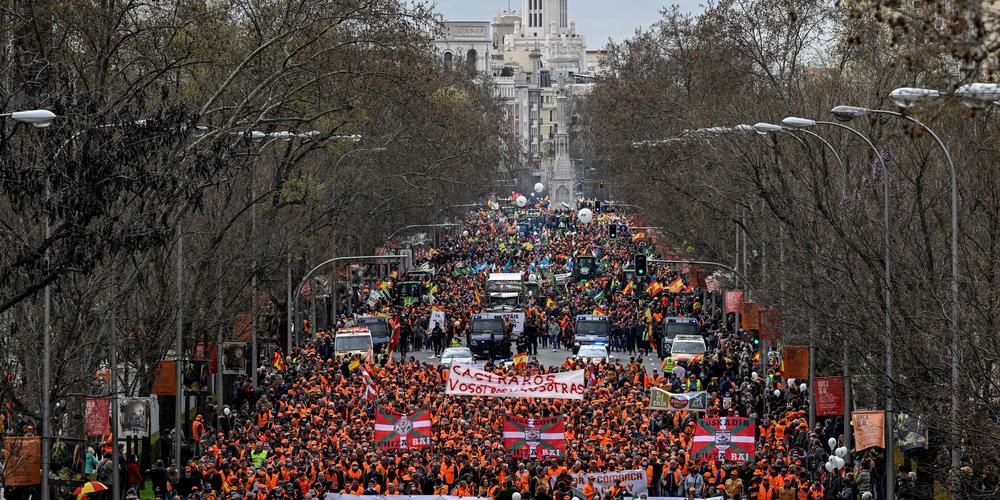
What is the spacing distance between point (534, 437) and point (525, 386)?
4.40 m

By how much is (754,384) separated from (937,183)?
10.1 meters

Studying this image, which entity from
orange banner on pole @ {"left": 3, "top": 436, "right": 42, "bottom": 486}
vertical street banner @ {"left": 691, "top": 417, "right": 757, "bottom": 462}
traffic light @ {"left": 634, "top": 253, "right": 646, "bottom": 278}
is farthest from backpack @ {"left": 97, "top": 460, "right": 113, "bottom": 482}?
traffic light @ {"left": 634, "top": 253, "right": 646, "bottom": 278}

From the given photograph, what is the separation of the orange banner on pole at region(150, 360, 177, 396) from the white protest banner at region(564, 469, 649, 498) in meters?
7.97

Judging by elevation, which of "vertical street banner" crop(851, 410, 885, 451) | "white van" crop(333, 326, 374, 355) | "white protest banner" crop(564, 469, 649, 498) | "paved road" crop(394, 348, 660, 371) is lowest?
"white protest banner" crop(564, 469, 649, 498)

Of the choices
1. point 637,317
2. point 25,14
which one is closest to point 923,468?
point 25,14

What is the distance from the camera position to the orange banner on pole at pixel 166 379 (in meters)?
31.6

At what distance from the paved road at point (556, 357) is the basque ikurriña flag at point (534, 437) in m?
22.5

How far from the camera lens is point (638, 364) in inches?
1682

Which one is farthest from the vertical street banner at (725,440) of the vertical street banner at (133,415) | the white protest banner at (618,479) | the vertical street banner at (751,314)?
the vertical street banner at (751,314)

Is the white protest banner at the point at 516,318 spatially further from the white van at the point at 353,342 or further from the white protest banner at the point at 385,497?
the white protest banner at the point at 385,497

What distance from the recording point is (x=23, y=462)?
2302cm

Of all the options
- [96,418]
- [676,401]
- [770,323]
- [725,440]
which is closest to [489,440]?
[725,440]

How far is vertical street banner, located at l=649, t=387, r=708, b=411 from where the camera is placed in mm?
34469

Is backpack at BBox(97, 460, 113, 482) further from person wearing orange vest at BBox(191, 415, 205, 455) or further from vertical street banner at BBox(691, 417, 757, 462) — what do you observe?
vertical street banner at BBox(691, 417, 757, 462)
